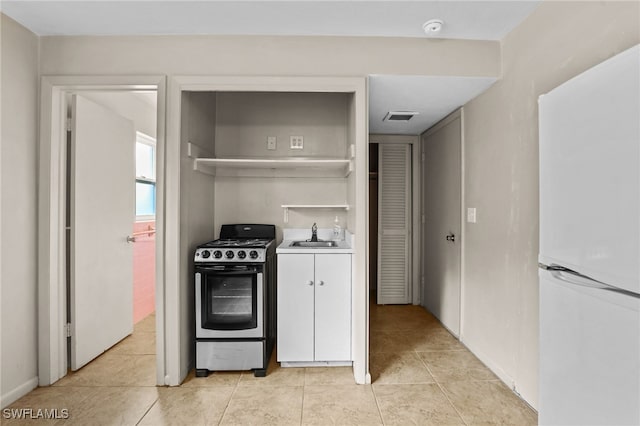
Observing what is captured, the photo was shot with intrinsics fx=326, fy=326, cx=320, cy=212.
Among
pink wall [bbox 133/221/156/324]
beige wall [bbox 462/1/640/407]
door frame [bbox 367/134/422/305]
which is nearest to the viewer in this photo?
beige wall [bbox 462/1/640/407]

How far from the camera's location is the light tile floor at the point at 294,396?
6.36 ft

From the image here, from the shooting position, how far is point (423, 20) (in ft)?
6.88

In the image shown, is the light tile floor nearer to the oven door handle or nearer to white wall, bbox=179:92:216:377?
white wall, bbox=179:92:216:377

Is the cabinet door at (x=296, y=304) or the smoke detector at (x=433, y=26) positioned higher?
the smoke detector at (x=433, y=26)

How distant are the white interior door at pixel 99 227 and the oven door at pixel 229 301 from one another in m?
0.91

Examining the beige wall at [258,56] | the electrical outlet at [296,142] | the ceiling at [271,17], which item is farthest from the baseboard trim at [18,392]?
the electrical outlet at [296,142]

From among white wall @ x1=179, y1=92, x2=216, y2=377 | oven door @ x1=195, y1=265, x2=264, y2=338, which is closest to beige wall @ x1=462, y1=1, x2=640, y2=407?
oven door @ x1=195, y1=265, x2=264, y2=338

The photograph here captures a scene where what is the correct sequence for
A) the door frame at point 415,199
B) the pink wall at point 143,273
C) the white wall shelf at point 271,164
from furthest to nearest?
the door frame at point 415,199, the pink wall at point 143,273, the white wall shelf at point 271,164

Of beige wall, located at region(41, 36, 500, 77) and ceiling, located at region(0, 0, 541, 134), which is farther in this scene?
beige wall, located at region(41, 36, 500, 77)

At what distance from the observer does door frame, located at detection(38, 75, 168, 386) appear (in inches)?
89.2

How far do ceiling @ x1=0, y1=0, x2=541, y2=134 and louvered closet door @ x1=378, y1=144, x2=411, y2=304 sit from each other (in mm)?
1673

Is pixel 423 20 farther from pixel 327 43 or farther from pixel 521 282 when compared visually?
pixel 521 282

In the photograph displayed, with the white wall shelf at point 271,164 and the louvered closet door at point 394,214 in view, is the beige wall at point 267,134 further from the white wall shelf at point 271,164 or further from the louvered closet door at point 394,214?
the louvered closet door at point 394,214

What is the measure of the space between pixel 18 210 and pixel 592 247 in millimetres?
3050
